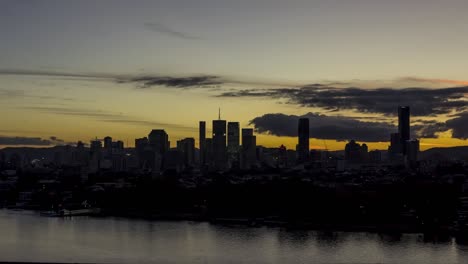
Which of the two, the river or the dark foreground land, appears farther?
the dark foreground land

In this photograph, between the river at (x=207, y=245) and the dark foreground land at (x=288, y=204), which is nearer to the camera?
the river at (x=207, y=245)

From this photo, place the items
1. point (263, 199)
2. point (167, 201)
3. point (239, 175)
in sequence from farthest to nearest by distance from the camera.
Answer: point (239, 175)
point (167, 201)
point (263, 199)

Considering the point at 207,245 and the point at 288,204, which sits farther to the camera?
the point at 288,204

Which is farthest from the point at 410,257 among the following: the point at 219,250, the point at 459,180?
the point at 459,180

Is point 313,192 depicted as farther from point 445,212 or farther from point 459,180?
point 459,180

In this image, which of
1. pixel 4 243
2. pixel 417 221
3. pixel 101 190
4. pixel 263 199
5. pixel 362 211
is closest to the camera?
pixel 4 243

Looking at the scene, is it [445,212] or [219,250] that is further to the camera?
[445,212]

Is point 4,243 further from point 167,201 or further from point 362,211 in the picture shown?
point 167,201

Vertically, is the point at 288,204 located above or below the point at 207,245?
above
